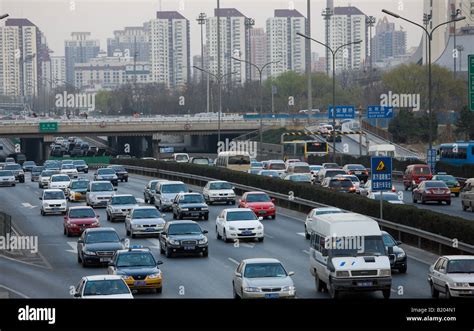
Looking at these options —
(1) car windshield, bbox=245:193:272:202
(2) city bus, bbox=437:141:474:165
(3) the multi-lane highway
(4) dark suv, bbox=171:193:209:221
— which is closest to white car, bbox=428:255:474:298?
(3) the multi-lane highway

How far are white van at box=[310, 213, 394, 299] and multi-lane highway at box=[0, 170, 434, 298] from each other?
2.48 ft

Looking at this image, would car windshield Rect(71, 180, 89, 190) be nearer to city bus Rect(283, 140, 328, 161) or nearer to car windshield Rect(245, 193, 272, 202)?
car windshield Rect(245, 193, 272, 202)

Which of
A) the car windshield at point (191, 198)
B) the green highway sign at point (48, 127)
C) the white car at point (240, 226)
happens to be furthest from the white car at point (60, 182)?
the green highway sign at point (48, 127)

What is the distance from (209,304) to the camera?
11359 mm

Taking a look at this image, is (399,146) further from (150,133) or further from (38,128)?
(38,128)

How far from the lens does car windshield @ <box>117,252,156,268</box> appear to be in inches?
1124

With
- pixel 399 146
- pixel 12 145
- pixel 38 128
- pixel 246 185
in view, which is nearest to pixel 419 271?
pixel 246 185

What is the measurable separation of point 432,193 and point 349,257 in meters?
33.6

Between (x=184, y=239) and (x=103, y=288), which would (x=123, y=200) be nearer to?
(x=184, y=239)

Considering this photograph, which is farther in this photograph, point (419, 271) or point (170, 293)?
point (419, 271)

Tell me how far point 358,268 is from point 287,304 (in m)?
13.7

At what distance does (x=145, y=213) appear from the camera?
44.4 metres

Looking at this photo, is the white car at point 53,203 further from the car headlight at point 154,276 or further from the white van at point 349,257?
the white van at point 349,257

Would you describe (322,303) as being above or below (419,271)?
above
